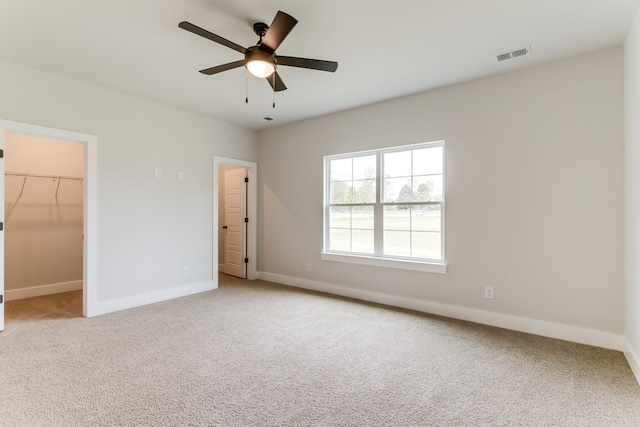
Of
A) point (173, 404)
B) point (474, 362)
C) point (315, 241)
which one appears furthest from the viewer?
point (315, 241)

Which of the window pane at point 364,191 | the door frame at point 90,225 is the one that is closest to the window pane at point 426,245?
the window pane at point 364,191

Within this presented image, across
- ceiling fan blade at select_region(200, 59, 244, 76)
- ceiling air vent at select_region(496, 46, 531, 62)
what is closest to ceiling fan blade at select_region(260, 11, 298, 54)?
ceiling fan blade at select_region(200, 59, 244, 76)

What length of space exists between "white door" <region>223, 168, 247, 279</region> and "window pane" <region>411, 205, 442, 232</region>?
3199mm

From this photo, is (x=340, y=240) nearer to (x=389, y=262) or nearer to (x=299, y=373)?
(x=389, y=262)

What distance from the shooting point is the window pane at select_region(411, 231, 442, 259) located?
389 centimetres

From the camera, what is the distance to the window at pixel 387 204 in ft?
12.9

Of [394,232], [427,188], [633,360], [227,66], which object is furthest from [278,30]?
[633,360]

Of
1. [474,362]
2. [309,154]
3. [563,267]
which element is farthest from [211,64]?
[563,267]

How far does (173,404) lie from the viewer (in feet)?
6.73

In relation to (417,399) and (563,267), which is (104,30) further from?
(563,267)

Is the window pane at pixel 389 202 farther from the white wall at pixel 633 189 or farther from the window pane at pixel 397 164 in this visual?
the white wall at pixel 633 189

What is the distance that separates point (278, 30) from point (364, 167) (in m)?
2.68

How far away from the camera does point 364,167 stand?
4.60m

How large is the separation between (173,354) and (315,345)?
4.10ft
